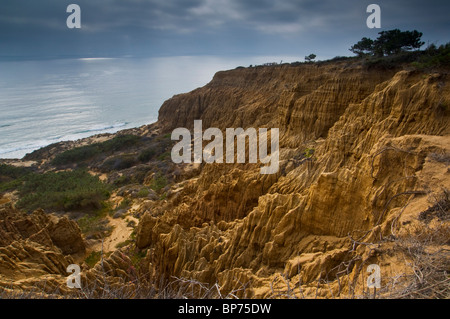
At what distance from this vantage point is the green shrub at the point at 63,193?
953 inches

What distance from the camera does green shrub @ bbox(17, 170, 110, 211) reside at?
2422 cm

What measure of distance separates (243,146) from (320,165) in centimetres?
804

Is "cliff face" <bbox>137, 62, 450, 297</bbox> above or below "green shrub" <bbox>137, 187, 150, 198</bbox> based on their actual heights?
above

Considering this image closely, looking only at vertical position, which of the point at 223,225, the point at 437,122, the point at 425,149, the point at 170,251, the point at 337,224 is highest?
the point at 437,122

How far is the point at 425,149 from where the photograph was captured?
6973 millimetres

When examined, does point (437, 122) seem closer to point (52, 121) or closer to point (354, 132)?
point (354, 132)

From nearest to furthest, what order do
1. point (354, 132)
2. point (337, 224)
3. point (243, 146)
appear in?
point (337, 224)
point (354, 132)
point (243, 146)

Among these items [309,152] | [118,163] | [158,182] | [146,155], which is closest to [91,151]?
[118,163]

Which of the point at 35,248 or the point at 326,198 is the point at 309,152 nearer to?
the point at 326,198

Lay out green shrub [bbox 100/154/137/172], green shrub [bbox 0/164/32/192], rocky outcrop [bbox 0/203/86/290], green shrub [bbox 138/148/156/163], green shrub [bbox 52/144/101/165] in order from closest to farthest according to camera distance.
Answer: rocky outcrop [bbox 0/203/86/290] → green shrub [bbox 0/164/32/192] → green shrub [bbox 100/154/137/172] → green shrub [bbox 138/148/156/163] → green shrub [bbox 52/144/101/165]

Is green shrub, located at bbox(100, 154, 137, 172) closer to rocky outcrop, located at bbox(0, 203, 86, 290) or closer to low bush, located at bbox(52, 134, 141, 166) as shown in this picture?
low bush, located at bbox(52, 134, 141, 166)

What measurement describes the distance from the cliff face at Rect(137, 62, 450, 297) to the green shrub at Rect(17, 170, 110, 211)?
9.30 m

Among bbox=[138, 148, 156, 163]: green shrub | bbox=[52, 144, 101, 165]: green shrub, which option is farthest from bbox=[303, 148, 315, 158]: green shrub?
bbox=[52, 144, 101, 165]: green shrub
